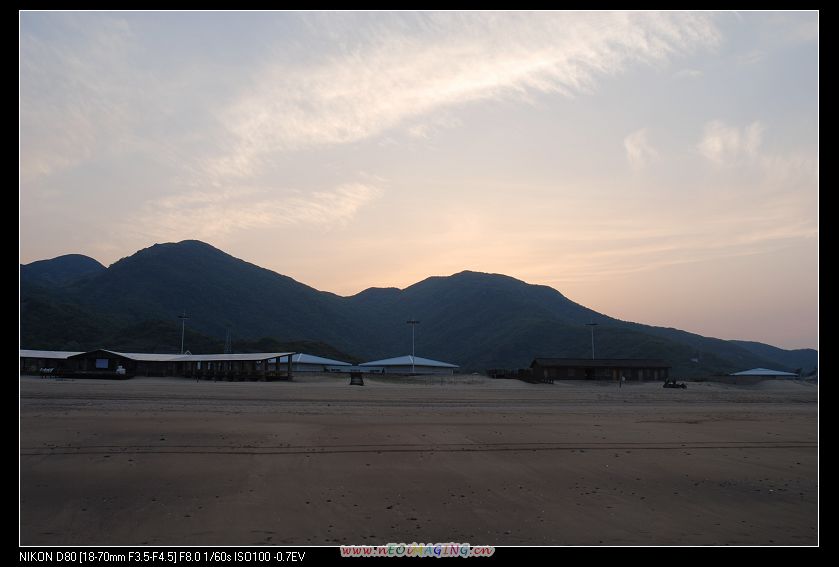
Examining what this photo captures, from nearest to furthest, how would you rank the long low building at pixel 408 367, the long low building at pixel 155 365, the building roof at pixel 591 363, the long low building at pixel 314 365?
the long low building at pixel 155 365, the building roof at pixel 591 363, the long low building at pixel 314 365, the long low building at pixel 408 367

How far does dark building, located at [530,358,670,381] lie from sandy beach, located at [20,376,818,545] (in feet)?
202

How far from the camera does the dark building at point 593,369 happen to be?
282 ft

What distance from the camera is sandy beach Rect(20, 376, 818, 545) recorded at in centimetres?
1081

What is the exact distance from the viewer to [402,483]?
14.0 metres

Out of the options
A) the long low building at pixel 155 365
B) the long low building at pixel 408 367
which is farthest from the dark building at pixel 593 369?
the long low building at pixel 155 365

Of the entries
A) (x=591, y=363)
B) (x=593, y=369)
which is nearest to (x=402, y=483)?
(x=593, y=369)

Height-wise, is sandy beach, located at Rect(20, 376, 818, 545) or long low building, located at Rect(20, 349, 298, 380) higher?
long low building, located at Rect(20, 349, 298, 380)

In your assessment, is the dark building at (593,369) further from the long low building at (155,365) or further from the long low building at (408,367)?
the long low building at (155,365)

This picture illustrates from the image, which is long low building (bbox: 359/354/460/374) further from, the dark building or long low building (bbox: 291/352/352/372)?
the dark building

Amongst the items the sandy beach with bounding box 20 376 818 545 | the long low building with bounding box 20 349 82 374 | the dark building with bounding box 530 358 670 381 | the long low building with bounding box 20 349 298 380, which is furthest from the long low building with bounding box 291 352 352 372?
the sandy beach with bounding box 20 376 818 545

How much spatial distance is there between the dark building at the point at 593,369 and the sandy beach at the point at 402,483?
61687 millimetres
